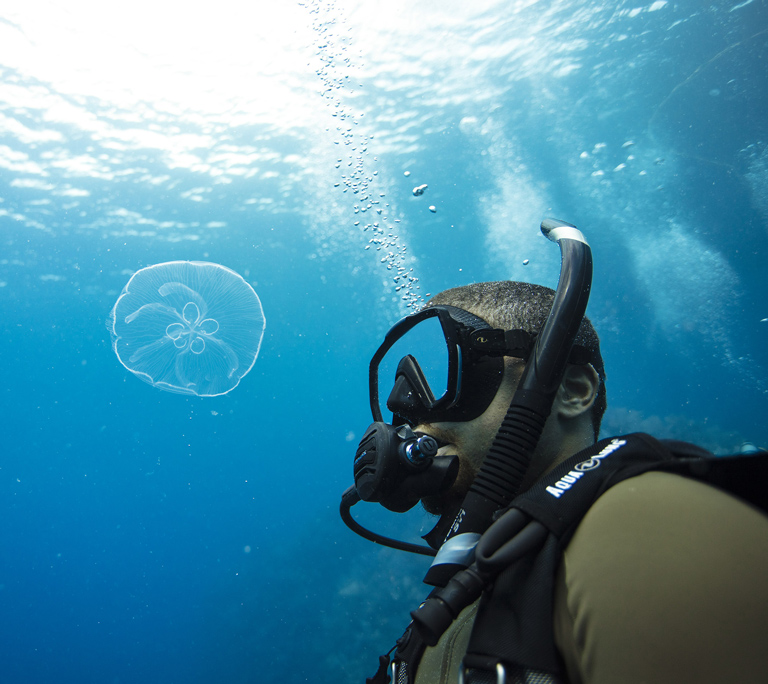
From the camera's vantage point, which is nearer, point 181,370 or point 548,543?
point 548,543

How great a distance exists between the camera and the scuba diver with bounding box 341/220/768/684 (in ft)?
2.01

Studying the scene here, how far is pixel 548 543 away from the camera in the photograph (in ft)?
2.77

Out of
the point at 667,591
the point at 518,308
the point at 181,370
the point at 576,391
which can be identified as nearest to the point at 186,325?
the point at 181,370

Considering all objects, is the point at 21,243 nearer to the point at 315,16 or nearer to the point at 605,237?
the point at 315,16

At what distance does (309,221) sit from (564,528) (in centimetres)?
2591

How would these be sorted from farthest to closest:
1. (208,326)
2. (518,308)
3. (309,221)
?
1. (309,221)
2. (208,326)
3. (518,308)

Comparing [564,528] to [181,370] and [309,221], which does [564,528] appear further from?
[309,221]

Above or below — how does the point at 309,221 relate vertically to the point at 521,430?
above

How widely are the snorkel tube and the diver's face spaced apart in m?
0.21

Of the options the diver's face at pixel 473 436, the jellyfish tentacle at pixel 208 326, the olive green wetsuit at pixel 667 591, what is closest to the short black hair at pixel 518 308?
the diver's face at pixel 473 436

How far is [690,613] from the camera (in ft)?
1.99

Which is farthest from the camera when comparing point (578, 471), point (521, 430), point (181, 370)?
point (181, 370)

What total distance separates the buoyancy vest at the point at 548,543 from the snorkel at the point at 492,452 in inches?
7.3

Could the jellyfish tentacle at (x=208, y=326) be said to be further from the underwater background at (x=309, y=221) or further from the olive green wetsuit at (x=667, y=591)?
the olive green wetsuit at (x=667, y=591)
